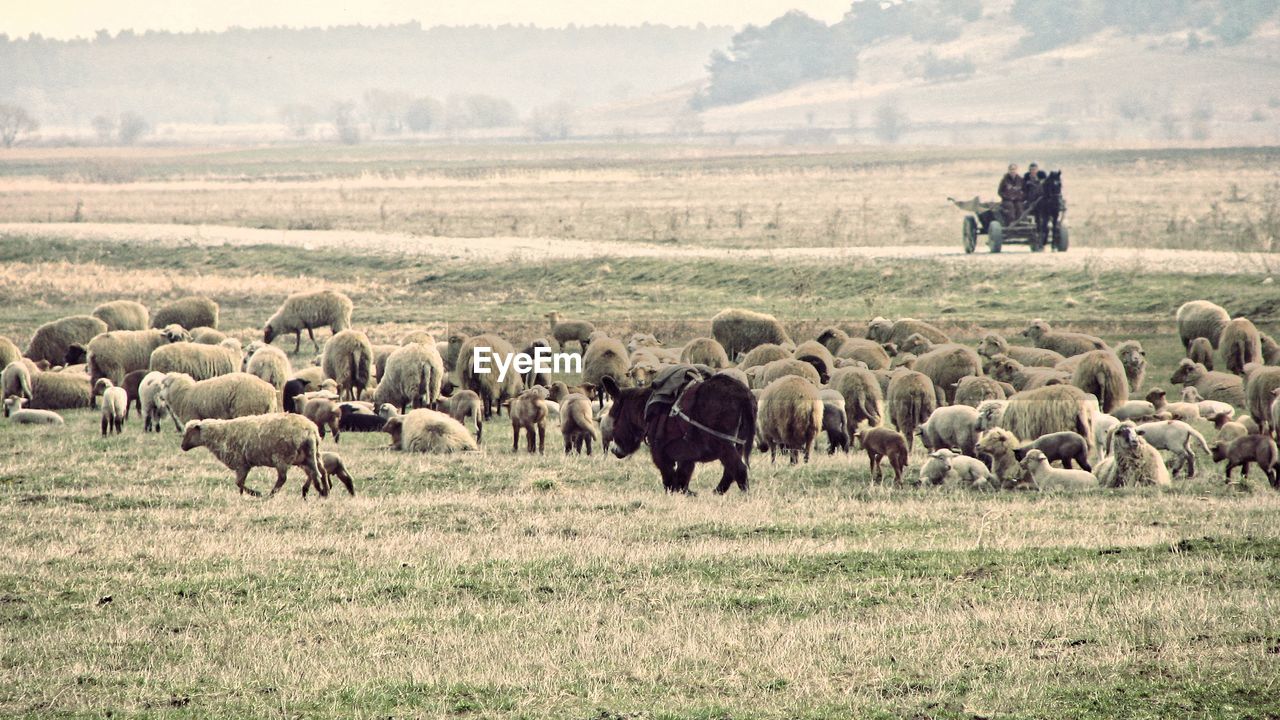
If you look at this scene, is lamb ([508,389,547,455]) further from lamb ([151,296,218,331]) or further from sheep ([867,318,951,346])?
lamb ([151,296,218,331])

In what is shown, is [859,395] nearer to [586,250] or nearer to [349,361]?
[349,361]

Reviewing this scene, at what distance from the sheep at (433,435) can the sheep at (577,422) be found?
120 cm

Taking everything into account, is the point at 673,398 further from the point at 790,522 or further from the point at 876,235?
the point at 876,235

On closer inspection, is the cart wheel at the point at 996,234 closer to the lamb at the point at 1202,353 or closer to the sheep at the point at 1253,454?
the lamb at the point at 1202,353

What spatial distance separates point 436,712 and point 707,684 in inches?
60.4

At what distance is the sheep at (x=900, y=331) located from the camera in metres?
24.7

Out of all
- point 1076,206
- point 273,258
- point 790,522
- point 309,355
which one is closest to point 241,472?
point 790,522

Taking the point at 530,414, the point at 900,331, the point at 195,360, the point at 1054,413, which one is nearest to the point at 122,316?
the point at 195,360

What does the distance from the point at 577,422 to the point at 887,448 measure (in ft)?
13.2

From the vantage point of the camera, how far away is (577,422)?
57.6 ft

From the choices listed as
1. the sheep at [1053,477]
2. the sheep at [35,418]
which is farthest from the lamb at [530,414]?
the sheep at [35,418]

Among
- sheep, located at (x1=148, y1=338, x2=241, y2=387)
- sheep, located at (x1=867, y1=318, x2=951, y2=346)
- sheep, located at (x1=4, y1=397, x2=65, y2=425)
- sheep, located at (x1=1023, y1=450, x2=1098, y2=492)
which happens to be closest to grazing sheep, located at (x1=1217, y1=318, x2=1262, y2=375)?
sheep, located at (x1=867, y1=318, x2=951, y2=346)

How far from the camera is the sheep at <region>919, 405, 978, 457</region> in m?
16.1

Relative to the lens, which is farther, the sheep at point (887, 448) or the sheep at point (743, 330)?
the sheep at point (743, 330)
